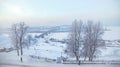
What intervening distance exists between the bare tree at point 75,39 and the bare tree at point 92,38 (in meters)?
0.05

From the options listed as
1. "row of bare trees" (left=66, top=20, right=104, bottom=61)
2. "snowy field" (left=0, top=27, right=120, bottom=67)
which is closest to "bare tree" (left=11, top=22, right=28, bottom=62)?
"snowy field" (left=0, top=27, right=120, bottom=67)

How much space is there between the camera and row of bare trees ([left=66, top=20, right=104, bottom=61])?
68.7 inches

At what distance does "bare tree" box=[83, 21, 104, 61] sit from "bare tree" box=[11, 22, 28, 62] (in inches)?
20.5

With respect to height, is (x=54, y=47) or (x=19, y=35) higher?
(x=19, y=35)

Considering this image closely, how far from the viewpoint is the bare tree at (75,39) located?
5.79 feet

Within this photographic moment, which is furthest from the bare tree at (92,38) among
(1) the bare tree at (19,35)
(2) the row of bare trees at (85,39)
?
(1) the bare tree at (19,35)

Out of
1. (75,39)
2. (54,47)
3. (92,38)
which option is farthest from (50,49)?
(92,38)

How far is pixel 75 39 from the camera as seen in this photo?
5.83 feet

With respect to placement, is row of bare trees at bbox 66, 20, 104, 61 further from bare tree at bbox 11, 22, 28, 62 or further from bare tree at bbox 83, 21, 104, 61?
bare tree at bbox 11, 22, 28, 62

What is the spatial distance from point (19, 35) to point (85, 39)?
0.56m

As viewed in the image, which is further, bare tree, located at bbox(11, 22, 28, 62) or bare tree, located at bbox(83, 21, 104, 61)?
bare tree, located at bbox(11, 22, 28, 62)

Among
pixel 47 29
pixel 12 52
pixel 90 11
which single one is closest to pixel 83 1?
pixel 90 11

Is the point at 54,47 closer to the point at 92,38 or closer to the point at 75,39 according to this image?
the point at 75,39

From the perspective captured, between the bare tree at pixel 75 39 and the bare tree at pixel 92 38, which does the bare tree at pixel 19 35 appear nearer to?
the bare tree at pixel 75 39
